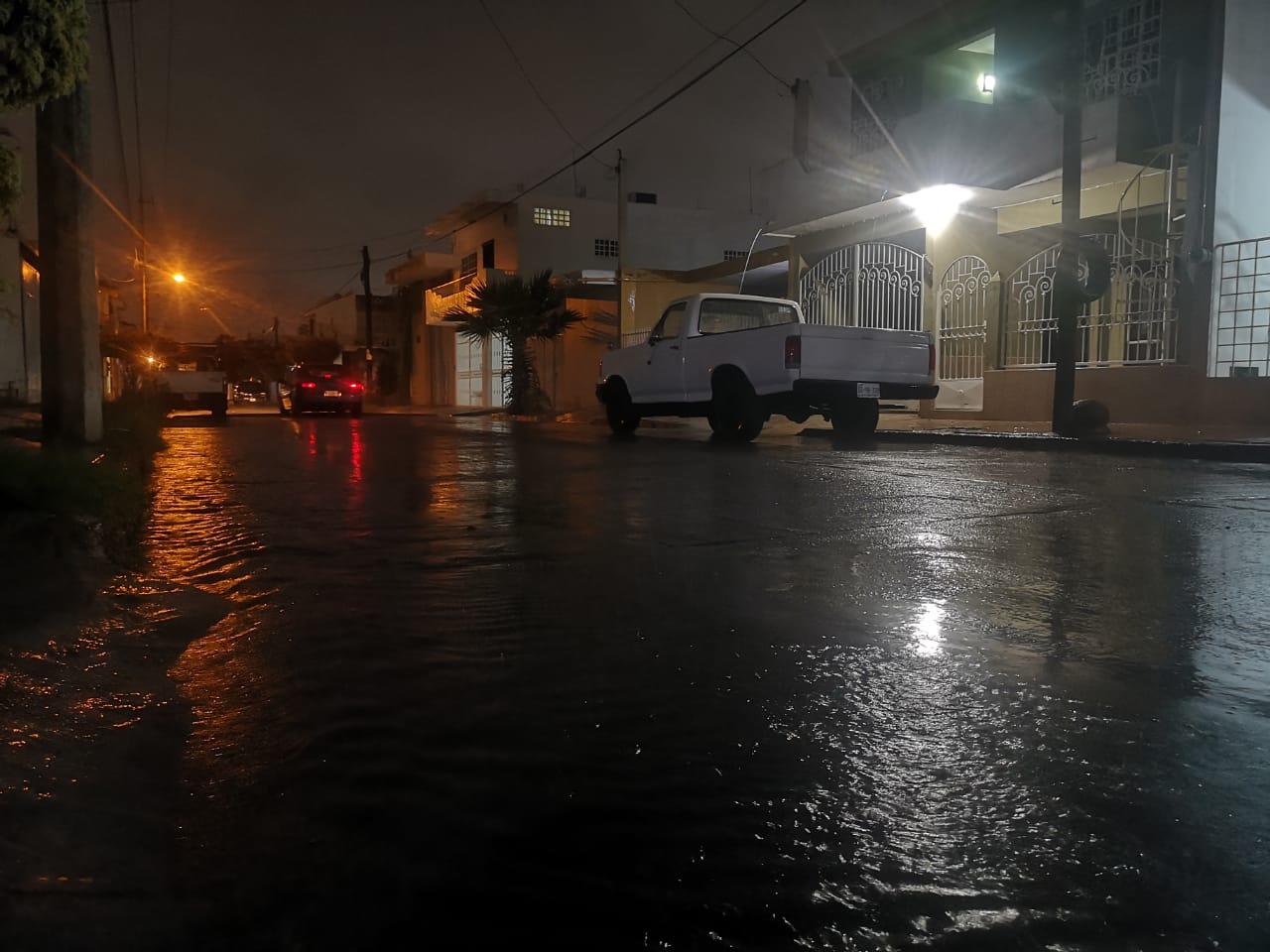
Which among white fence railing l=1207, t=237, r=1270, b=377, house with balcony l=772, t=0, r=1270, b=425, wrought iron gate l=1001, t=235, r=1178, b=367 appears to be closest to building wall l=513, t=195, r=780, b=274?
house with balcony l=772, t=0, r=1270, b=425

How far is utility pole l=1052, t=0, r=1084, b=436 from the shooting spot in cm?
1434

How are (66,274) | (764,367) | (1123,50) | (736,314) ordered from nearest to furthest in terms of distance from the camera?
1. (66,274)
2. (764,367)
3. (736,314)
4. (1123,50)

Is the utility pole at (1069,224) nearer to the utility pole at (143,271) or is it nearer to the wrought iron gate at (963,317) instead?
the wrought iron gate at (963,317)

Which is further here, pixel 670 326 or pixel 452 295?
pixel 452 295

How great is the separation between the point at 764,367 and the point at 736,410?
101 centimetres

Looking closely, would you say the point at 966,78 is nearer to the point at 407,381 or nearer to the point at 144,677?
the point at 144,677

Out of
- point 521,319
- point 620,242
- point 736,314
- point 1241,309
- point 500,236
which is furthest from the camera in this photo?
point 500,236

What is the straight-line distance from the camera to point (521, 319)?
32.2 metres

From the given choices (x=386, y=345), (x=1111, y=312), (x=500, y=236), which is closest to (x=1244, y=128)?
(x=1111, y=312)

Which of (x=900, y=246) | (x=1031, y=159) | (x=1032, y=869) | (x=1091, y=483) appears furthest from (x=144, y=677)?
(x=900, y=246)

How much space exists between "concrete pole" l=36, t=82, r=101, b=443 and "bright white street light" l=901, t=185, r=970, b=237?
1417cm

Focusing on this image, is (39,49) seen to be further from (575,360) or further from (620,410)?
(575,360)

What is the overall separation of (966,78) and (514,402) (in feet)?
55.8

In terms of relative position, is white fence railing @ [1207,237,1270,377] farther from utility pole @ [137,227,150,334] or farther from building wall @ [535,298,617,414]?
utility pole @ [137,227,150,334]
